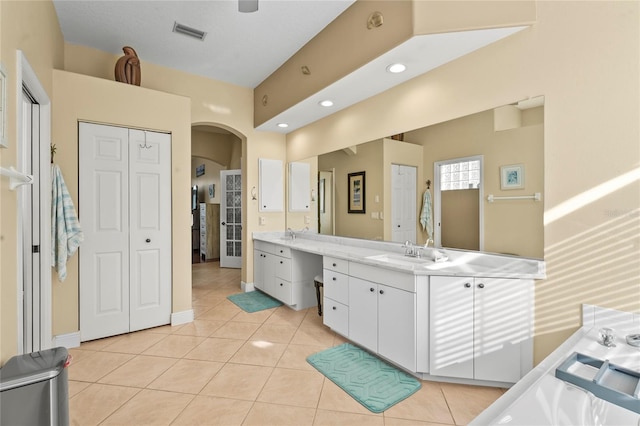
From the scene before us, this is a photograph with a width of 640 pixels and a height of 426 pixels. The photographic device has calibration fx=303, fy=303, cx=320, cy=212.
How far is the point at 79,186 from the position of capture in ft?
Result: 9.30

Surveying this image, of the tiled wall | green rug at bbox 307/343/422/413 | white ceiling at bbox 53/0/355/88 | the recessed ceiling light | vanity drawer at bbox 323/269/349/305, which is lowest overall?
green rug at bbox 307/343/422/413

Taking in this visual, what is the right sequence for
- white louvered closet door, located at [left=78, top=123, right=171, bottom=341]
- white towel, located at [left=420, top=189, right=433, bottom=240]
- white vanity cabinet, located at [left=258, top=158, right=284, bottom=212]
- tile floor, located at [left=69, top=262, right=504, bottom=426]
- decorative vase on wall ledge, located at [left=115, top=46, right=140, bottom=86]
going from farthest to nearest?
1. white vanity cabinet, located at [left=258, top=158, right=284, bottom=212]
2. decorative vase on wall ledge, located at [left=115, top=46, right=140, bottom=86]
3. white louvered closet door, located at [left=78, top=123, right=171, bottom=341]
4. white towel, located at [left=420, top=189, right=433, bottom=240]
5. tile floor, located at [left=69, top=262, right=504, bottom=426]

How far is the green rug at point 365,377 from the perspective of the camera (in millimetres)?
2006

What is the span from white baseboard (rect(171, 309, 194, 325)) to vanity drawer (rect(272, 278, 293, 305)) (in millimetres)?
1021

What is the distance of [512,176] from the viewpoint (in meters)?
2.16

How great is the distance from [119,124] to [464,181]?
3270 mm

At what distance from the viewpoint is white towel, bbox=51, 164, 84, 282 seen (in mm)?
2588

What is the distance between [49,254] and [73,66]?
210 centimetres

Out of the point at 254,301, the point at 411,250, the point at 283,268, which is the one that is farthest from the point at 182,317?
the point at 411,250

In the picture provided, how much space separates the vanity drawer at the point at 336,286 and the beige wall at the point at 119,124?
5.33ft

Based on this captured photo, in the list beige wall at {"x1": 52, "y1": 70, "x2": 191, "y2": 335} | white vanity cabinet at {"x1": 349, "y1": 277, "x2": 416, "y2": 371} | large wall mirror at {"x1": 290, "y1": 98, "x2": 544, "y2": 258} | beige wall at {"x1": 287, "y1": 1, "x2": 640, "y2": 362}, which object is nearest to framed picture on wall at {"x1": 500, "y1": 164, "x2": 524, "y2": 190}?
large wall mirror at {"x1": 290, "y1": 98, "x2": 544, "y2": 258}

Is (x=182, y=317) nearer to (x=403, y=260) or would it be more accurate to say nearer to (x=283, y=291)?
(x=283, y=291)

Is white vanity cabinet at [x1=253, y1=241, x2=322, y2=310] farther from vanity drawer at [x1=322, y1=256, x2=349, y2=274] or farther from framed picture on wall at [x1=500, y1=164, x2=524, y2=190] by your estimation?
framed picture on wall at [x1=500, y1=164, x2=524, y2=190]

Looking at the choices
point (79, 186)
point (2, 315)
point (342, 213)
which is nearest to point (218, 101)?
point (79, 186)
